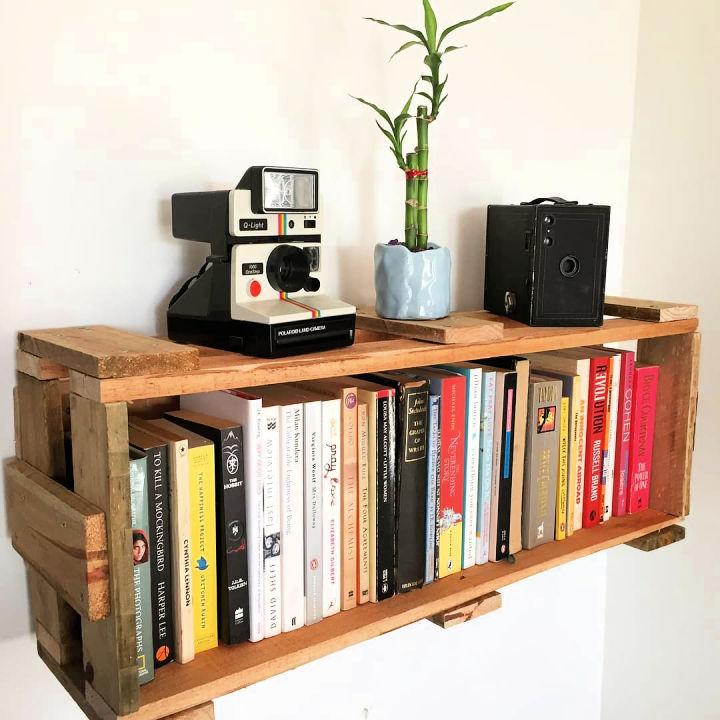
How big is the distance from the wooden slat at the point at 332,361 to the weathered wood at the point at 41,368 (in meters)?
0.10

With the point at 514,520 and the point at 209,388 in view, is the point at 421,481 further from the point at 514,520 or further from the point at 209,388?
the point at 209,388

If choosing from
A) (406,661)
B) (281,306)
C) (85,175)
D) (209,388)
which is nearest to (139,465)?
(209,388)

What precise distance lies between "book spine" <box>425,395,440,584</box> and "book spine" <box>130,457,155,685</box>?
0.40 metres

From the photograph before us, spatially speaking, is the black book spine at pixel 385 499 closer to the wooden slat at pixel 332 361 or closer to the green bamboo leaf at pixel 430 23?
the wooden slat at pixel 332 361

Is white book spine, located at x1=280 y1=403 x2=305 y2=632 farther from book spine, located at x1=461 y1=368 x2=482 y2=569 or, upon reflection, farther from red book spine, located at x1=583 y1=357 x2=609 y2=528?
red book spine, located at x1=583 y1=357 x2=609 y2=528

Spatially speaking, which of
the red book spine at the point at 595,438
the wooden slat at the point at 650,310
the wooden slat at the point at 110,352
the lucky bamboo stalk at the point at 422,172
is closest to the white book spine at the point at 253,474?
the wooden slat at the point at 110,352

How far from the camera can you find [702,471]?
1588 millimetres

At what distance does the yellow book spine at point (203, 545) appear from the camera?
87 cm

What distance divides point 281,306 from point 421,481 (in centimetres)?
33

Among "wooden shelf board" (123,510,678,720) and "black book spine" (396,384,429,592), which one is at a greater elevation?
"black book spine" (396,384,429,592)

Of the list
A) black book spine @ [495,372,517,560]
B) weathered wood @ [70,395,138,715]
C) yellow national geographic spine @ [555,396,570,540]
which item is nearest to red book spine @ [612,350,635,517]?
yellow national geographic spine @ [555,396,570,540]

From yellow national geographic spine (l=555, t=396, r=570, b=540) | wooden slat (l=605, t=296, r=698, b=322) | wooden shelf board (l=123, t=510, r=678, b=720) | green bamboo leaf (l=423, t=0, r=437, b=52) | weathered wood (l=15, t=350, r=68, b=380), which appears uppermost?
green bamboo leaf (l=423, t=0, r=437, b=52)

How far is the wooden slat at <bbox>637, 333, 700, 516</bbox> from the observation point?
1357 mm

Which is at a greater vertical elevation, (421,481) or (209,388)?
(209,388)
